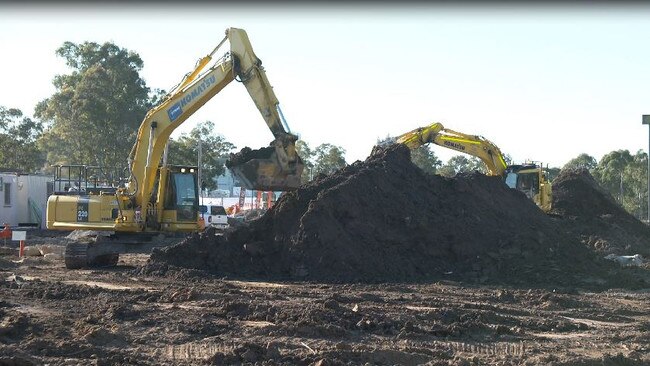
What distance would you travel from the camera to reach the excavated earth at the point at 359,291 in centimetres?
1047

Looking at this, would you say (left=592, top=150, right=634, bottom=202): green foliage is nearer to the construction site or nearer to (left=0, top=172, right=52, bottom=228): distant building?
the construction site

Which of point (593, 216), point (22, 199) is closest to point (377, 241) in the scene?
point (593, 216)

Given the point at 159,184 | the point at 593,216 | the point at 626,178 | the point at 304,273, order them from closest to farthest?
the point at 304,273 → the point at 159,184 → the point at 593,216 → the point at 626,178

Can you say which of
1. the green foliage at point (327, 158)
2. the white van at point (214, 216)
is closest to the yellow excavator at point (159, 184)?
the white van at point (214, 216)

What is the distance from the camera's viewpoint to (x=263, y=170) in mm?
20188

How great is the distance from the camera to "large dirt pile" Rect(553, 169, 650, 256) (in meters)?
30.4

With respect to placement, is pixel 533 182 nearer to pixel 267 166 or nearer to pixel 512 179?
pixel 512 179

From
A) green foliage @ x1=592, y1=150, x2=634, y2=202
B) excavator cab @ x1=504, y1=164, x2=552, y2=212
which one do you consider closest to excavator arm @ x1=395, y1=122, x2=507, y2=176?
excavator cab @ x1=504, y1=164, x2=552, y2=212

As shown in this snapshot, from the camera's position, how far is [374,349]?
1029cm

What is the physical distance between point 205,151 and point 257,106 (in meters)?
38.9

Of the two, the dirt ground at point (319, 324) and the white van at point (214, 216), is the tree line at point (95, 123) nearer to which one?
the white van at point (214, 216)

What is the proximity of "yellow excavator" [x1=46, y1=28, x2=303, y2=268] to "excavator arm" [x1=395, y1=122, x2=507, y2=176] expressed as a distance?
35.3ft

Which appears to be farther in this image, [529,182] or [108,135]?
[108,135]

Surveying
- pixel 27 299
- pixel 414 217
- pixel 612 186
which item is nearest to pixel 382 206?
pixel 414 217
